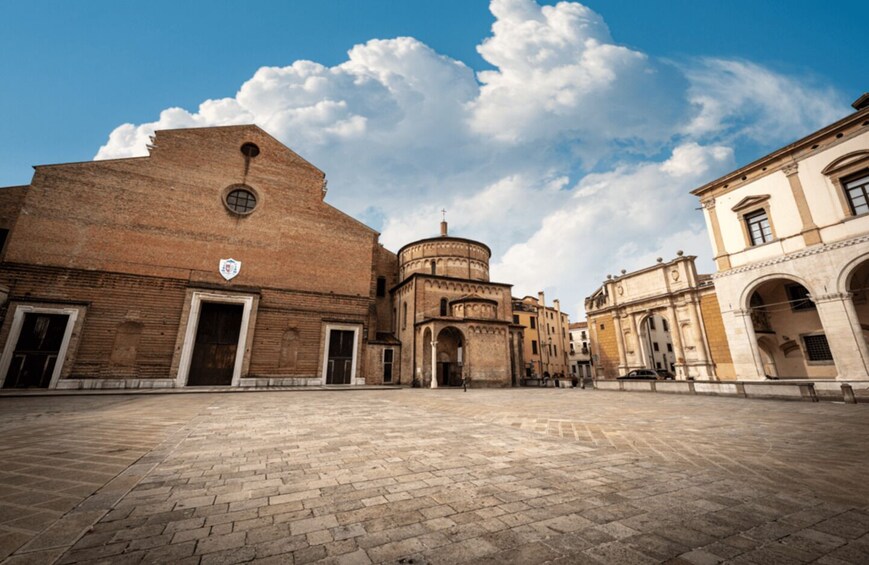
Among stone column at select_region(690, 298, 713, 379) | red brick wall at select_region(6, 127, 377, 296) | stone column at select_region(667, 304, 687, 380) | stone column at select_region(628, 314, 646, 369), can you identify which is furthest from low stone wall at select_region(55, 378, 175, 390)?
stone column at select_region(690, 298, 713, 379)

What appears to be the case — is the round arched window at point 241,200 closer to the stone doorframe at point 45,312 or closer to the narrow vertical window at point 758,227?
the stone doorframe at point 45,312

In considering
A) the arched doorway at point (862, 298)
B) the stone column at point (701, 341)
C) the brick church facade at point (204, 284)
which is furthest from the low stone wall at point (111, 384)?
the arched doorway at point (862, 298)

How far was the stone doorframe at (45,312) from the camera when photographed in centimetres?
1477

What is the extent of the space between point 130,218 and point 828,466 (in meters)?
26.2

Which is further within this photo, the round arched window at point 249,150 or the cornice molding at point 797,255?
the round arched window at point 249,150

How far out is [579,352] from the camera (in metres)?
51.8

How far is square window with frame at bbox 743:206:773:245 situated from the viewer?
16.8m

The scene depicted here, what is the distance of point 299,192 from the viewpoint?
72.6 feet

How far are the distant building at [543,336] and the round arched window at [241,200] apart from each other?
94.9ft

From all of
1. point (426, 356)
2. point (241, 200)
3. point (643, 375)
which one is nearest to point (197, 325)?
point (241, 200)

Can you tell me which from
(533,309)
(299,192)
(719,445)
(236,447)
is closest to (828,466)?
(719,445)

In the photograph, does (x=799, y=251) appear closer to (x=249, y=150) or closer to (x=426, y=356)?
(x=426, y=356)

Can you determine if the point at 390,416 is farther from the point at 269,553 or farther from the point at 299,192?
the point at 299,192

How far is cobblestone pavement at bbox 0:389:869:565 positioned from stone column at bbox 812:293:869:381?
11.1 m
